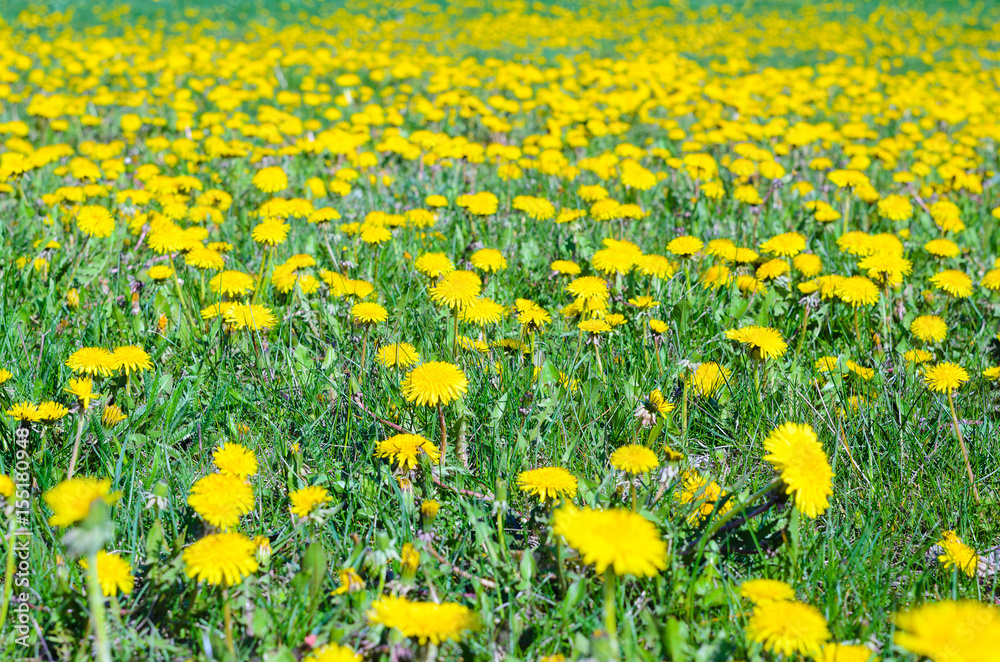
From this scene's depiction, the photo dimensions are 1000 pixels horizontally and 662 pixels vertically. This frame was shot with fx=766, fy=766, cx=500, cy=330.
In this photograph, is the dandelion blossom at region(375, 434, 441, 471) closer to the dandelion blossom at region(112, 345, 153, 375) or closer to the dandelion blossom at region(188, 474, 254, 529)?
the dandelion blossom at region(188, 474, 254, 529)

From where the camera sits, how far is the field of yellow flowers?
1.35 metres

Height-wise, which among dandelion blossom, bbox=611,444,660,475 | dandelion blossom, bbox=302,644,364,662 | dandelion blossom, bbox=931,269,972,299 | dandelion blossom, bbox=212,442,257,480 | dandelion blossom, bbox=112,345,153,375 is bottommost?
dandelion blossom, bbox=302,644,364,662

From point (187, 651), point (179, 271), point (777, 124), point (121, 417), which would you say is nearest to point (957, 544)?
point (187, 651)

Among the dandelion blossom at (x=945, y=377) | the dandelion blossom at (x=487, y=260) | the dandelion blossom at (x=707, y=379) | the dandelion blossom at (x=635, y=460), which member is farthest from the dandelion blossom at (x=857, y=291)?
the dandelion blossom at (x=635, y=460)

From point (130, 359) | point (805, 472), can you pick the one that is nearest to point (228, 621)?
point (130, 359)

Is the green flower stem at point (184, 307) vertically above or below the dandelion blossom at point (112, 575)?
above

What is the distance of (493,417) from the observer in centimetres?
199

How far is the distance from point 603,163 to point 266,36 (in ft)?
22.6

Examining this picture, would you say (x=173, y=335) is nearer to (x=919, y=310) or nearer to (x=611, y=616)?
(x=611, y=616)

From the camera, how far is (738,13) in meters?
14.7

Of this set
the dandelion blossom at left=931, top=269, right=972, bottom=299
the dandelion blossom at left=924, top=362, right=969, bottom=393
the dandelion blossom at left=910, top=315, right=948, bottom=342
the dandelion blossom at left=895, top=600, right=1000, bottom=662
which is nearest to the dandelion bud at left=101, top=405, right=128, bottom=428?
the dandelion blossom at left=895, top=600, right=1000, bottom=662

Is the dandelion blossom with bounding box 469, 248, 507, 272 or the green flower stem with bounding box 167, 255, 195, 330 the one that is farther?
the dandelion blossom with bounding box 469, 248, 507, 272

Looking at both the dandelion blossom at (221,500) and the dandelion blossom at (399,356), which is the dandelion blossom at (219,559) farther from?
the dandelion blossom at (399,356)

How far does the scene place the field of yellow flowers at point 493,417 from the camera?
4.42 ft
